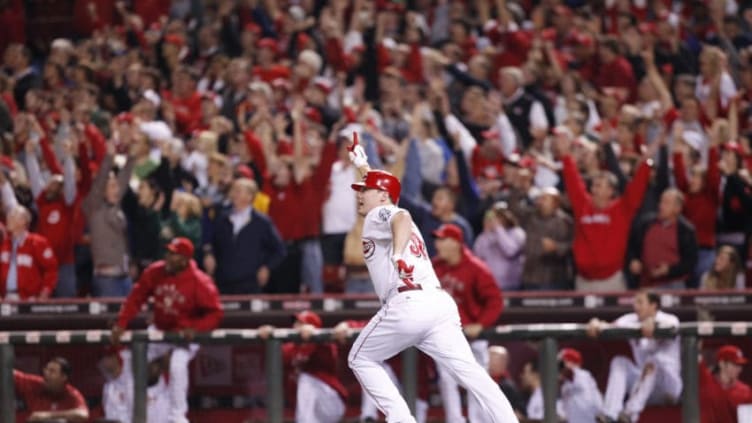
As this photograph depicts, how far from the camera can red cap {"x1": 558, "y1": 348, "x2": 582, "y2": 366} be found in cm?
1023

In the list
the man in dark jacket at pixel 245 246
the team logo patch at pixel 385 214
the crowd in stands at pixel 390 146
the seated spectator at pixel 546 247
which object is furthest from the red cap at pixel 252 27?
the team logo patch at pixel 385 214

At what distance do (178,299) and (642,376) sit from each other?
3216 mm

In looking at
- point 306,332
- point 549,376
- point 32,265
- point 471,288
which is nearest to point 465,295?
point 471,288

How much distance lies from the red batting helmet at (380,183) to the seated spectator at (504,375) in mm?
2380

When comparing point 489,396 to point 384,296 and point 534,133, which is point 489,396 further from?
point 534,133

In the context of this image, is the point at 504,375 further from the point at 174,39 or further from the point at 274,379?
the point at 174,39

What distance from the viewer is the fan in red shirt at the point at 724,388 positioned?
32.3 ft

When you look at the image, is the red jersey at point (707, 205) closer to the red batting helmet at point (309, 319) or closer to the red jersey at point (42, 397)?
the red batting helmet at point (309, 319)

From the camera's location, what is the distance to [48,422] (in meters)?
10.5

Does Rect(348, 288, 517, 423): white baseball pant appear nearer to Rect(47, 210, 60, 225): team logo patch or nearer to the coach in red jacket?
the coach in red jacket

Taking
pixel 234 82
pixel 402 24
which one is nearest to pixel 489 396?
pixel 234 82

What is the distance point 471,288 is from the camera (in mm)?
10805

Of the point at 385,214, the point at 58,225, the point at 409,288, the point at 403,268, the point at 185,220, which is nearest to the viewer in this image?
the point at 403,268

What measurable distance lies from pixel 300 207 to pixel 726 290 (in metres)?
3.62
